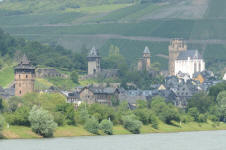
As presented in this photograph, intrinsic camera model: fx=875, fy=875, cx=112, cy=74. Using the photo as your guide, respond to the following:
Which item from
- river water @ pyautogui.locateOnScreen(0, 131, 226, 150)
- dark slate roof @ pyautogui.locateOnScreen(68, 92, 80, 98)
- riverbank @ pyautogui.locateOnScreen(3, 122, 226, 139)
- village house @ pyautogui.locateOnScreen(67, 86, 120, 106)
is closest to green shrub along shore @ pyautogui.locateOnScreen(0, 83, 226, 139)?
riverbank @ pyautogui.locateOnScreen(3, 122, 226, 139)

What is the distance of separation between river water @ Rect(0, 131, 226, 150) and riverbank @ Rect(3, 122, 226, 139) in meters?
2.87

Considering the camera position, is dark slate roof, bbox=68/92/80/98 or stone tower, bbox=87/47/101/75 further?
stone tower, bbox=87/47/101/75

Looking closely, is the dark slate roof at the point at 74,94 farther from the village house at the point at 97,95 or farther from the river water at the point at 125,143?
the river water at the point at 125,143

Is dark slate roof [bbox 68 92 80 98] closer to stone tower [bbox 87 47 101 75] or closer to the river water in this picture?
the river water

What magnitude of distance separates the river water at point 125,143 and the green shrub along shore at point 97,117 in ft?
9.95

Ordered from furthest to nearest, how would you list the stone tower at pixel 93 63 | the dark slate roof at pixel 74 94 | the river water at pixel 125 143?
the stone tower at pixel 93 63 → the dark slate roof at pixel 74 94 → the river water at pixel 125 143

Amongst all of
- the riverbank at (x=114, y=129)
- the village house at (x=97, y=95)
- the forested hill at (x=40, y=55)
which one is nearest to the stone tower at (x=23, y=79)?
the village house at (x=97, y=95)

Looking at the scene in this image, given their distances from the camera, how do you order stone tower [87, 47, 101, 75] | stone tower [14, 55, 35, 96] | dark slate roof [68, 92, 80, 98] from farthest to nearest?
1. stone tower [87, 47, 101, 75]
2. dark slate roof [68, 92, 80, 98]
3. stone tower [14, 55, 35, 96]

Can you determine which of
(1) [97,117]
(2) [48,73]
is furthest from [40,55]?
(1) [97,117]

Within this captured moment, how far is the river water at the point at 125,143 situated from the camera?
8612cm

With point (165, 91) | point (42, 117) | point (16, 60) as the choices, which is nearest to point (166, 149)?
point (42, 117)

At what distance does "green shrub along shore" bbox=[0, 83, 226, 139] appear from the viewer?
96875 mm

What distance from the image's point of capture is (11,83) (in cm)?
16000

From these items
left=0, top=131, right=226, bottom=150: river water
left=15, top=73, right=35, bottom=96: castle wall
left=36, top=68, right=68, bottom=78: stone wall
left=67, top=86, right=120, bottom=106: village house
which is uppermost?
left=36, top=68, right=68, bottom=78: stone wall
